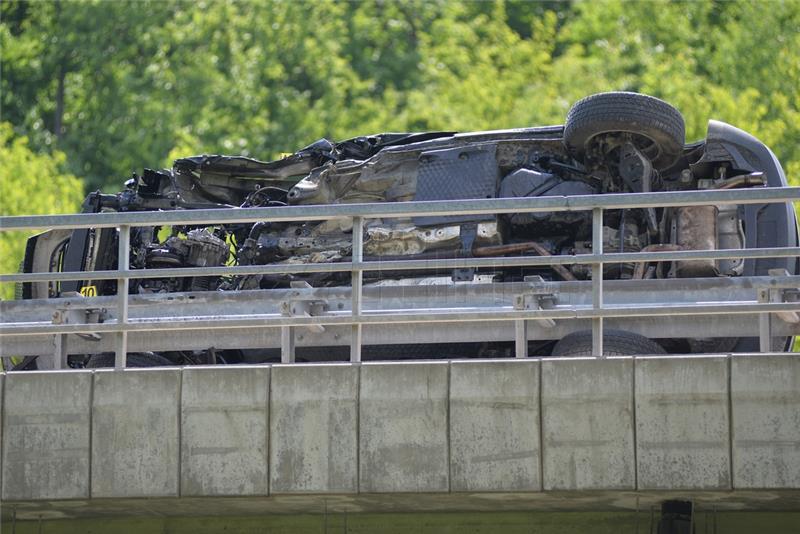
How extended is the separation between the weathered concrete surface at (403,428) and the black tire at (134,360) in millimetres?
2783

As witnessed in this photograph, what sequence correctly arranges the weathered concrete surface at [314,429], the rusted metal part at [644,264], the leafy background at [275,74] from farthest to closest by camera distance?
the leafy background at [275,74] → the rusted metal part at [644,264] → the weathered concrete surface at [314,429]

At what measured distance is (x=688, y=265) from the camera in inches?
455

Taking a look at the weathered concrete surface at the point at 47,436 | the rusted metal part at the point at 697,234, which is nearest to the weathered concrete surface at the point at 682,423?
the rusted metal part at the point at 697,234

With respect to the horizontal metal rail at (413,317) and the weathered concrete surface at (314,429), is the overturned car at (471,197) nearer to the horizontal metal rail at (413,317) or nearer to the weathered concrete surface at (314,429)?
the horizontal metal rail at (413,317)

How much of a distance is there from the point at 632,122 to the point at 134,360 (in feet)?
11.9

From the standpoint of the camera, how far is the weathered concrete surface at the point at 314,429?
912 centimetres

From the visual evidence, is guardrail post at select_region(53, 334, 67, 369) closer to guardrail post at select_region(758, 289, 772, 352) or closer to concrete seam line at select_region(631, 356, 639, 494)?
concrete seam line at select_region(631, 356, 639, 494)

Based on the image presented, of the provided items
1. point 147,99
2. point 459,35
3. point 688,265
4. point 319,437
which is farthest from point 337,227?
point 459,35

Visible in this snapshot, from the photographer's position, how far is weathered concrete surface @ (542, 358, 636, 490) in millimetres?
8875

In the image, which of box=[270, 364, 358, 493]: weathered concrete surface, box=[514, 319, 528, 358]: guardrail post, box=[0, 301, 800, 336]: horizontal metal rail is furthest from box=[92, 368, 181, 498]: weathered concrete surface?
box=[514, 319, 528, 358]: guardrail post

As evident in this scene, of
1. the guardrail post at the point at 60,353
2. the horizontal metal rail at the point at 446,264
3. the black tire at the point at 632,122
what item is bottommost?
the guardrail post at the point at 60,353

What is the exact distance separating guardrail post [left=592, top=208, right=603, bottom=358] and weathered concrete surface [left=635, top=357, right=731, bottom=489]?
1.20ft

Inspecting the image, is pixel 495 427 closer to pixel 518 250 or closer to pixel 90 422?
pixel 90 422

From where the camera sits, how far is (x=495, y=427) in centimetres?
901
